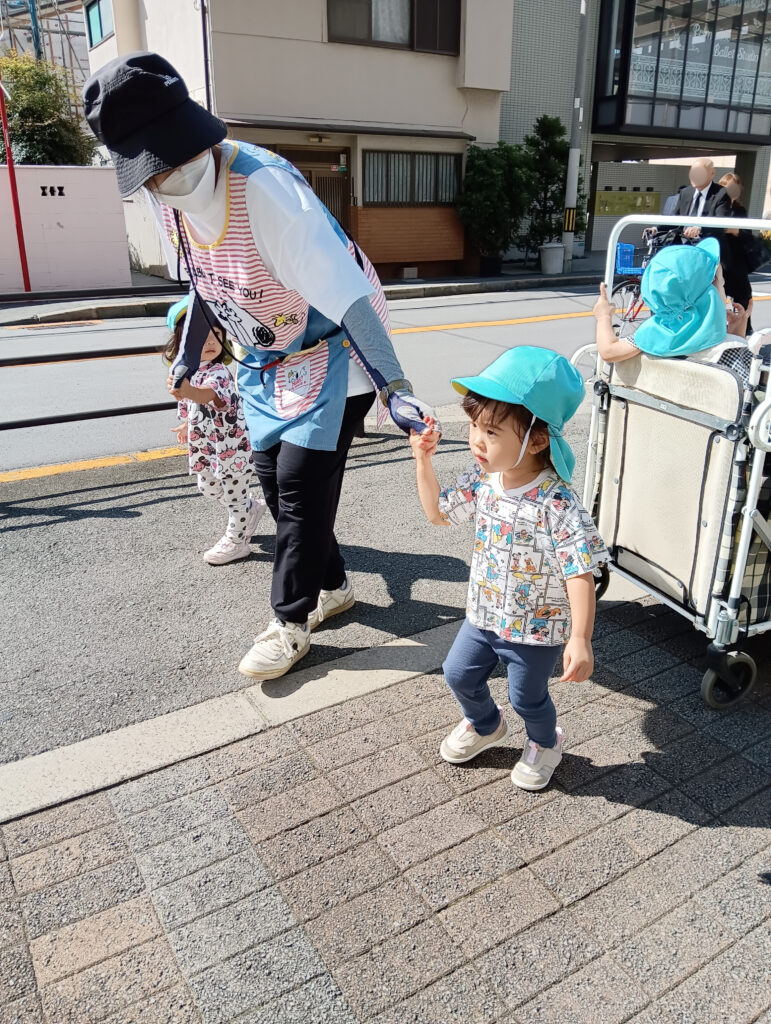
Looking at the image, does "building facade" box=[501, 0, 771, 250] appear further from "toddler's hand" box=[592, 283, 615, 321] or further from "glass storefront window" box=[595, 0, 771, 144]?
"toddler's hand" box=[592, 283, 615, 321]

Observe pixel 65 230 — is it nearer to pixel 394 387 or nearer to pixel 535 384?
pixel 394 387

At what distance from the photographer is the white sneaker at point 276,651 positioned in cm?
306

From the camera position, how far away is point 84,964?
196 centimetres

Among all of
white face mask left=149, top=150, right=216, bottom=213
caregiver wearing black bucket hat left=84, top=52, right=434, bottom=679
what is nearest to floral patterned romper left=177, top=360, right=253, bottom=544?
caregiver wearing black bucket hat left=84, top=52, right=434, bottom=679

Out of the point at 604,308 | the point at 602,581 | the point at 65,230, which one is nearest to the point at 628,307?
the point at 604,308

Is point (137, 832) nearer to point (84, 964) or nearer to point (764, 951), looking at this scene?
point (84, 964)

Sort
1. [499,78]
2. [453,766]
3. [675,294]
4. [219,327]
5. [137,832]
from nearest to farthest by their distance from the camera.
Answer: [137,832]
[453,766]
[675,294]
[219,327]
[499,78]

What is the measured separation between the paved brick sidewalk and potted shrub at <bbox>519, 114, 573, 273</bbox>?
18.8 m

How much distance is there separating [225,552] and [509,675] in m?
2.07

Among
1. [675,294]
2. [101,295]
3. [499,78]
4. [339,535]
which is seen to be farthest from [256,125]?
[675,294]

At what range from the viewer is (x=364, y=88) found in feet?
60.7

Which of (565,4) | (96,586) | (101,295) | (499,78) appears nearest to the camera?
(96,586)

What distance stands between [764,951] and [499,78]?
21.3 meters

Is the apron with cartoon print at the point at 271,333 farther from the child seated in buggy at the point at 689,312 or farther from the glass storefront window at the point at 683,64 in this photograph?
the glass storefront window at the point at 683,64
